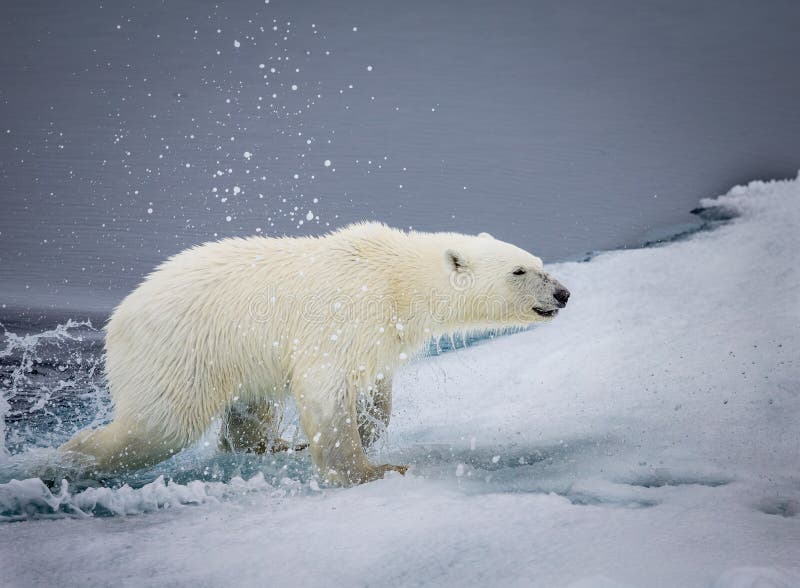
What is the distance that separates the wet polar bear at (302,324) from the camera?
Result: 8.36ft

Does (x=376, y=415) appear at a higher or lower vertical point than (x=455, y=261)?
lower

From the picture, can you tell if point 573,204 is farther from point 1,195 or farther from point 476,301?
point 1,195

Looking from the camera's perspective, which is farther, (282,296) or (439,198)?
(439,198)

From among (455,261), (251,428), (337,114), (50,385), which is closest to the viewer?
(455,261)

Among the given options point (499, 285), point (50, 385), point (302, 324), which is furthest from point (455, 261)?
point (50, 385)

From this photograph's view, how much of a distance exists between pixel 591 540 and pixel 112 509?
1.38 metres

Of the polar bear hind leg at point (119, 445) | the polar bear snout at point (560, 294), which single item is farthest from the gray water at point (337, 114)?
the polar bear hind leg at point (119, 445)

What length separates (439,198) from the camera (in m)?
3.69

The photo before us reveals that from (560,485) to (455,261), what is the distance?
79 cm

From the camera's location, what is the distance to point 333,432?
8.24 ft

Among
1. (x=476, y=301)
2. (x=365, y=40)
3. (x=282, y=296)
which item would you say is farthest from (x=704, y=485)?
(x=365, y=40)

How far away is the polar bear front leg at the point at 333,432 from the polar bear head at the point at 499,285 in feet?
1.65

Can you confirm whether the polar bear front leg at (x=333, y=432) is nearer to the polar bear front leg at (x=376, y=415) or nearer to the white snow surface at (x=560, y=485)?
the white snow surface at (x=560, y=485)

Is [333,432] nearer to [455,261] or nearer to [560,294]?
[455,261]
